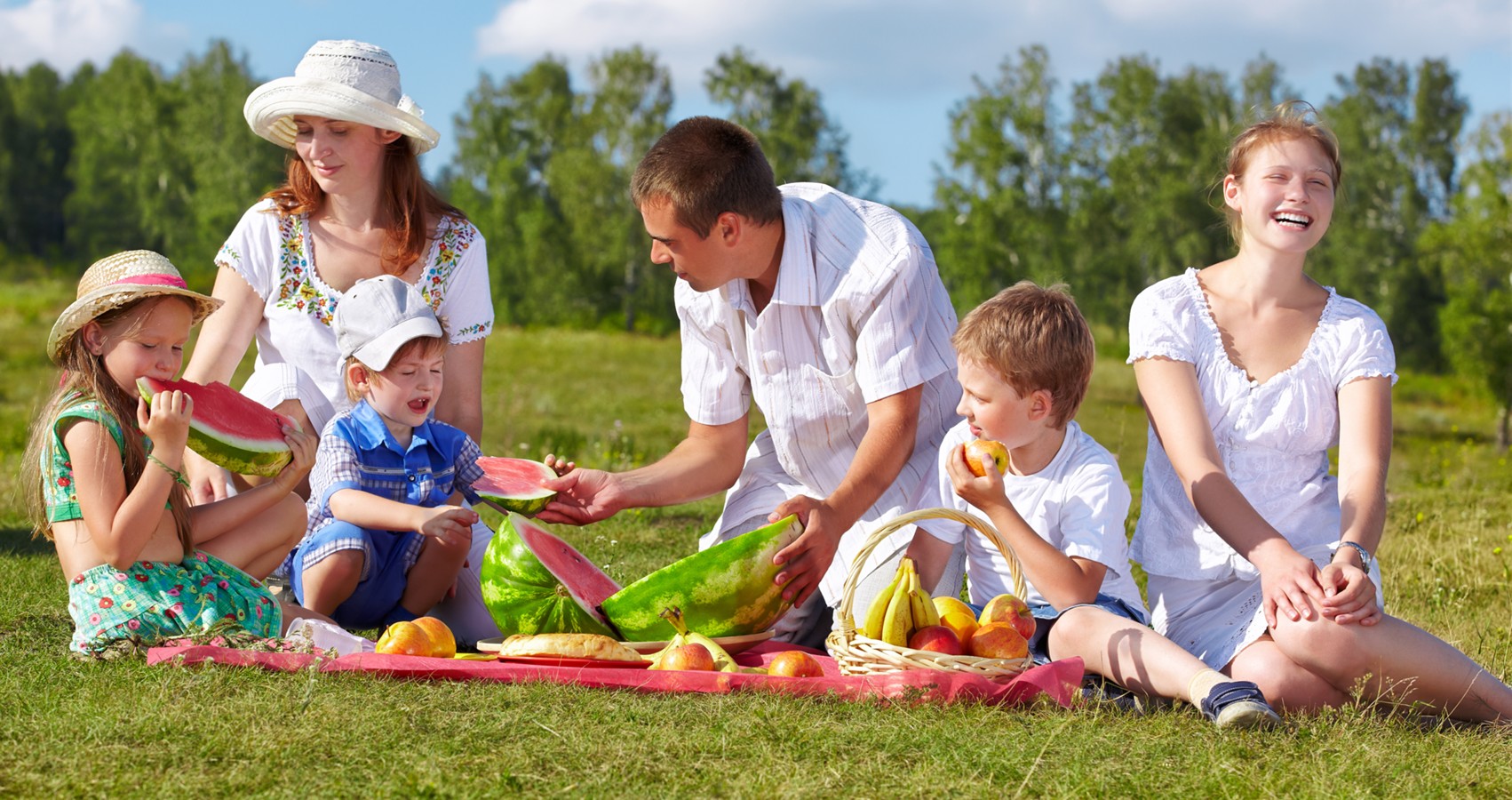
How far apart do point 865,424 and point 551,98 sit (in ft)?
158

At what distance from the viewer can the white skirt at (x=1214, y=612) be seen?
13.8 ft

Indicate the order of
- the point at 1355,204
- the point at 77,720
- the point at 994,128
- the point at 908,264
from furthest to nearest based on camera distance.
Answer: the point at 1355,204 < the point at 994,128 < the point at 908,264 < the point at 77,720

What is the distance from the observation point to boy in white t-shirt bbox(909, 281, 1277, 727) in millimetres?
4109

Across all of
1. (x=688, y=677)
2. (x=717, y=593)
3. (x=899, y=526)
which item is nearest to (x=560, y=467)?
(x=717, y=593)

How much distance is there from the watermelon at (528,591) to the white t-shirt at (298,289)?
1288 millimetres

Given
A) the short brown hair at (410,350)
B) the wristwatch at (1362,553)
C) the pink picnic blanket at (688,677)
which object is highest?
the short brown hair at (410,350)

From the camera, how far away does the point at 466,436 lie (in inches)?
211

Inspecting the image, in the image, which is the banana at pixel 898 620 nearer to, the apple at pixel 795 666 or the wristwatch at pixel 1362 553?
the apple at pixel 795 666

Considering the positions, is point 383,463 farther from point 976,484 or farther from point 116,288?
point 976,484

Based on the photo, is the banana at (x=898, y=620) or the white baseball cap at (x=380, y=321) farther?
the white baseball cap at (x=380, y=321)

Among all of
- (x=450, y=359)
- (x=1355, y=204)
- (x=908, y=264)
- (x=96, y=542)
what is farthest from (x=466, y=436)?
(x=1355, y=204)

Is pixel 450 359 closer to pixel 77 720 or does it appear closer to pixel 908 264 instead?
pixel 908 264

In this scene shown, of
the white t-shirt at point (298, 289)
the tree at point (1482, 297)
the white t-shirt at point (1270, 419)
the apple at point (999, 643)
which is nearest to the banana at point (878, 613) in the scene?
the apple at point (999, 643)

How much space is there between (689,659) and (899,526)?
758mm
